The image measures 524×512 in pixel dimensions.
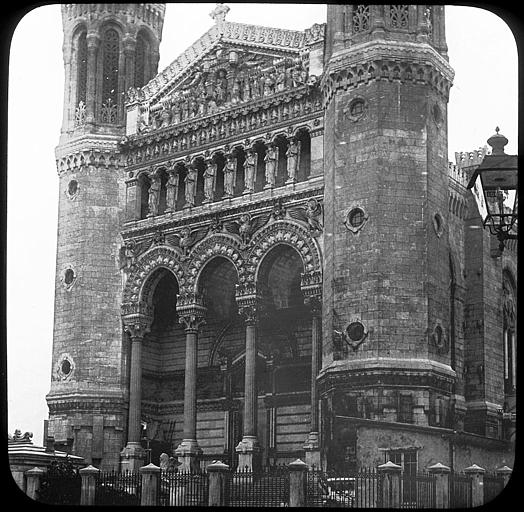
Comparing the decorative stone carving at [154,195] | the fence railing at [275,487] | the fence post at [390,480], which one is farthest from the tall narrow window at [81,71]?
the fence post at [390,480]

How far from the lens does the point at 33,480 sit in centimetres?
2286

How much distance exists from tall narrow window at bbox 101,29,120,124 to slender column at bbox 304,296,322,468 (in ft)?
26.5

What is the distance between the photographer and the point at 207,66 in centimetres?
2898

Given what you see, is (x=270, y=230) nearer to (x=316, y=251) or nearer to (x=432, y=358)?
(x=316, y=251)

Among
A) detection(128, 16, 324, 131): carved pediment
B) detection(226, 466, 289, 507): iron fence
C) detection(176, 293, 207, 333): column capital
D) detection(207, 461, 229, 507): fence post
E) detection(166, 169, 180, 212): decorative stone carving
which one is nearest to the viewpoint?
detection(226, 466, 289, 507): iron fence

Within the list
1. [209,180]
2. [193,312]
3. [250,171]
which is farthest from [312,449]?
[209,180]

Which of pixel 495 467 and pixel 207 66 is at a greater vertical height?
pixel 207 66

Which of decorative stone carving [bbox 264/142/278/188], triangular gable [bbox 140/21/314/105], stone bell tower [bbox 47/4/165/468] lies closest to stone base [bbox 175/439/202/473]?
stone bell tower [bbox 47/4/165/468]

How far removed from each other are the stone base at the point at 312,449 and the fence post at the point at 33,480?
5112 millimetres

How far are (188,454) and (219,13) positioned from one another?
9.94 meters

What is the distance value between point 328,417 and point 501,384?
4148mm

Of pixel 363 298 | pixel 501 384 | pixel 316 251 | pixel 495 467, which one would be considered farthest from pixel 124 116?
pixel 495 467

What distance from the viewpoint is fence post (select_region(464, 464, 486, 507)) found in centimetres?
2039

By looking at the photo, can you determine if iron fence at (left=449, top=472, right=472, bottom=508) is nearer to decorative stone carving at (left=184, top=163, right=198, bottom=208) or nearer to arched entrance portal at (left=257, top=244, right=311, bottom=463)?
arched entrance portal at (left=257, top=244, right=311, bottom=463)
